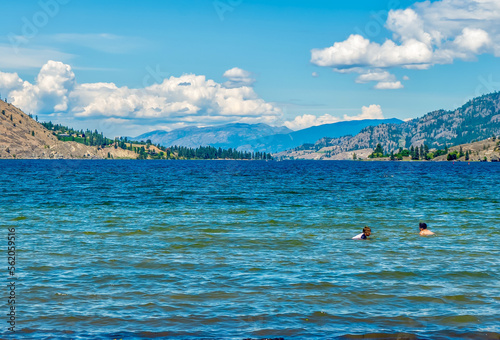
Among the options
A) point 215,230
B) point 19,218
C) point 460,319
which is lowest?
point 460,319

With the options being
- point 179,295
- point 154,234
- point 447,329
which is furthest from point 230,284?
point 154,234

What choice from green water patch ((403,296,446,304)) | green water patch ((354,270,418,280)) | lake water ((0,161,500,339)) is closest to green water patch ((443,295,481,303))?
lake water ((0,161,500,339))

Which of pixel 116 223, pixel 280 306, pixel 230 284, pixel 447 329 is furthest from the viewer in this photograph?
pixel 116 223

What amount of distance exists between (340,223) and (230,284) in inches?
1130

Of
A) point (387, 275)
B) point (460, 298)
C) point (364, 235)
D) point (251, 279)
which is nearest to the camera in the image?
point (460, 298)

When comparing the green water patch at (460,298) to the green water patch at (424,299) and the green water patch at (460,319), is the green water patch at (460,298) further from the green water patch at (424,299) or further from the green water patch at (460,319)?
the green water patch at (460,319)

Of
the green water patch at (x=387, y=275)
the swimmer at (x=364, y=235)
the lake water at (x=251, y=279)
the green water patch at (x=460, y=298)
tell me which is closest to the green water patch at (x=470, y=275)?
the lake water at (x=251, y=279)

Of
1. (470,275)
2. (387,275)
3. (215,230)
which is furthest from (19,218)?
(470,275)

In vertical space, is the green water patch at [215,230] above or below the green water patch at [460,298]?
above

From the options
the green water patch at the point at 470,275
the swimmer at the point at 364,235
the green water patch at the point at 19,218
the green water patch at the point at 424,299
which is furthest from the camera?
the green water patch at the point at 19,218

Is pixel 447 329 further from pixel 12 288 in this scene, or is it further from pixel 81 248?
pixel 81 248

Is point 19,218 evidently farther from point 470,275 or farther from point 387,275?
point 470,275

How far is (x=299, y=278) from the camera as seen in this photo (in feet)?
92.0

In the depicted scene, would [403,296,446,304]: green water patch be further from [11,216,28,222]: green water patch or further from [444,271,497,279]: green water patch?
[11,216,28,222]: green water patch
